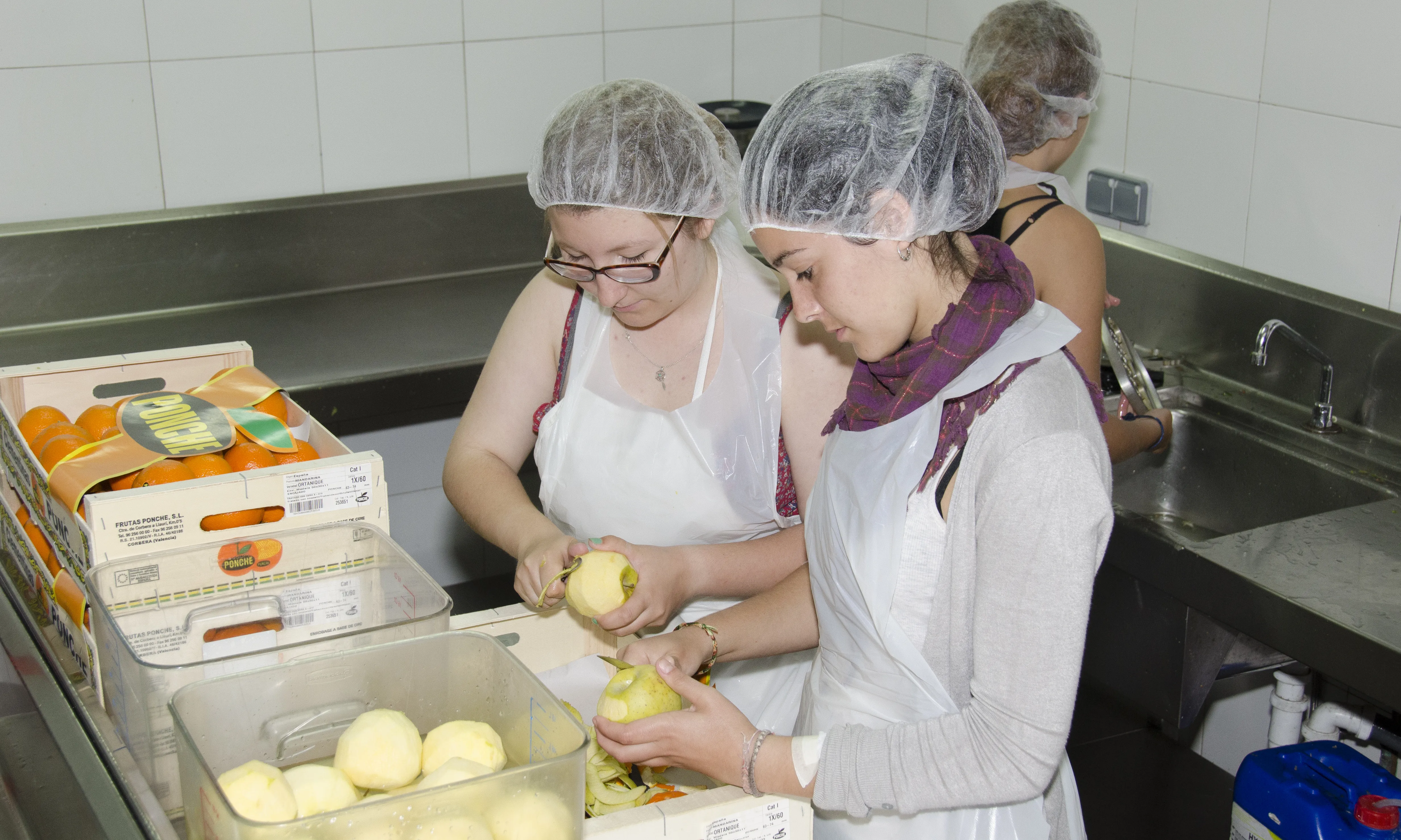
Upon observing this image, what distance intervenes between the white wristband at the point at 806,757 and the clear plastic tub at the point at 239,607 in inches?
13.8

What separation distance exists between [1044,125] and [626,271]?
96 centimetres

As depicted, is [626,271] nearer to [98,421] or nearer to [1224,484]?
[98,421]

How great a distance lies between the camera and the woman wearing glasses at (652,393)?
5.03 feet

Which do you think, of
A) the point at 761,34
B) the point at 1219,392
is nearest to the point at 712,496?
the point at 1219,392

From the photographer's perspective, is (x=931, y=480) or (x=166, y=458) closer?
(x=931, y=480)

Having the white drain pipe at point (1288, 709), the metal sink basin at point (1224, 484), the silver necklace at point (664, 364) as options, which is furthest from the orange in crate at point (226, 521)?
the white drain pipe at point (1288, 709)

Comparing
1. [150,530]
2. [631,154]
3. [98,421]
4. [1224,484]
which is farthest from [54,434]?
[1224,484]

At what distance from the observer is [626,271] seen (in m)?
1.56

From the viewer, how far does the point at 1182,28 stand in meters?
2.35

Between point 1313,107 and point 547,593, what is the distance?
161 cm

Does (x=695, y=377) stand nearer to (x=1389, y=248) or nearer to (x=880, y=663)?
(x=880, y=663)

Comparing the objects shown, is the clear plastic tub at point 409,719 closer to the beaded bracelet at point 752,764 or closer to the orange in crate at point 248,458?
the beaded bracelet at point 752,764

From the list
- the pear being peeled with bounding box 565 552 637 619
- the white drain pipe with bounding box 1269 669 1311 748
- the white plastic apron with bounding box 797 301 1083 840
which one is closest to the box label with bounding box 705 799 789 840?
the white plastic apron with bounding box 797 301 1083 840

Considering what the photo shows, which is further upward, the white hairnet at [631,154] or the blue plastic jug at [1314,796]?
the white hairnet at [631,154]
